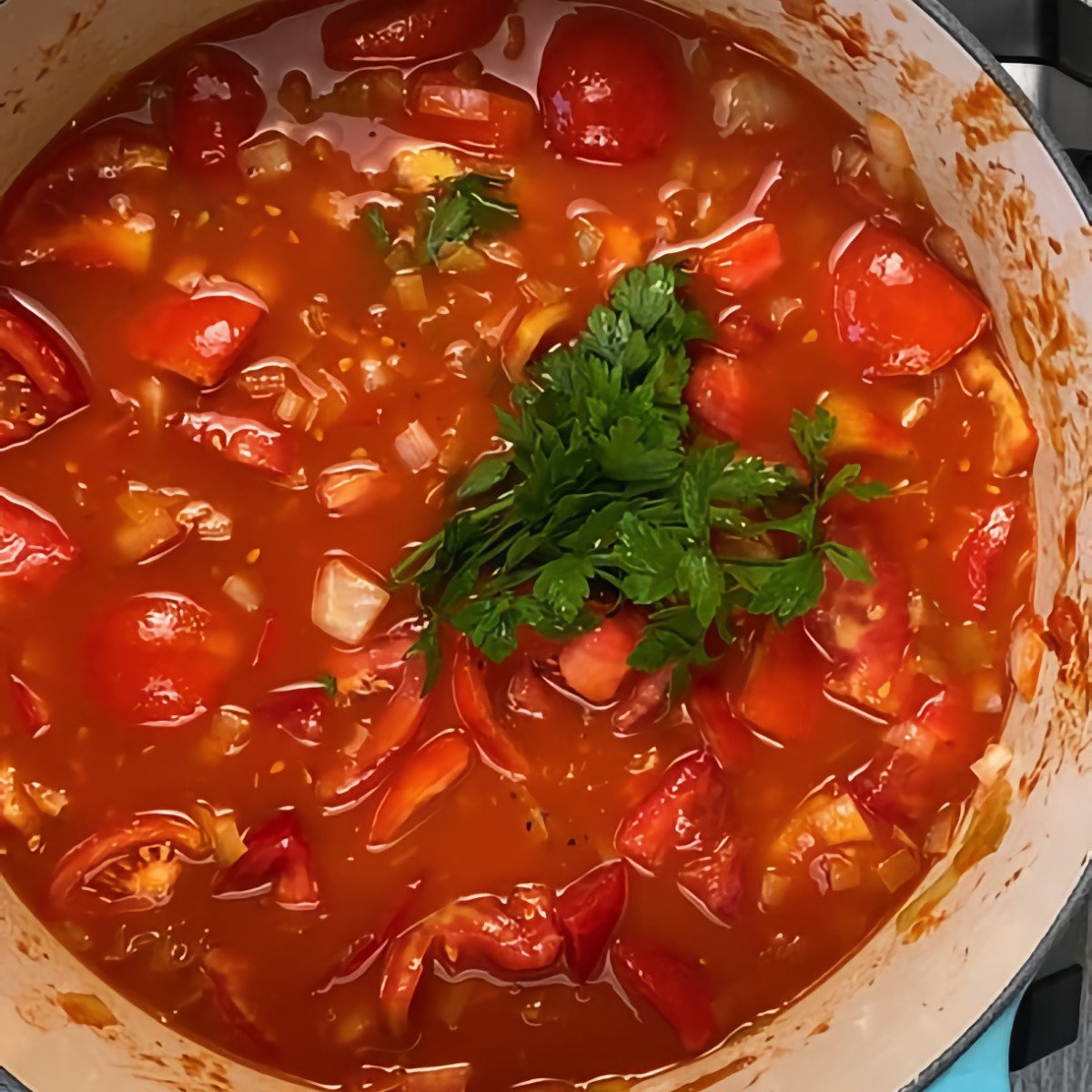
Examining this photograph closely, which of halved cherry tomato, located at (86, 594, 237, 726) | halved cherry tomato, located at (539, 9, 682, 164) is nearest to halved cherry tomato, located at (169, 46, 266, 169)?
halved cherry tomato, located at (539, 9, 682, 164)

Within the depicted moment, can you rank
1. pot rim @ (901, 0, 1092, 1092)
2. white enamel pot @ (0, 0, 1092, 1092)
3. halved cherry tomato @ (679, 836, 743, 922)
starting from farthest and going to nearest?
halved cherry tomato @ (679, 836, 743, 922) < white enamel pot @ (0, 0, 1092, 1092) < pot rim @ (901, 0, 1092, 1092)

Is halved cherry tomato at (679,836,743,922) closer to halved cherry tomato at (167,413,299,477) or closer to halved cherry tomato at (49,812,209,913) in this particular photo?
halved cherry tomato at (49,812,209,913)

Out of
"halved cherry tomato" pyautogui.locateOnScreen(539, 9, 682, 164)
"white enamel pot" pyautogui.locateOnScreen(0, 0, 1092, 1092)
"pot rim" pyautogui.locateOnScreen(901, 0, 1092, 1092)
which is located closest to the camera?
"pot rim" pyautogui.locateOnScreen(901, 0, 1092, 1092)

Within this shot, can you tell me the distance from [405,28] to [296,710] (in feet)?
3.67

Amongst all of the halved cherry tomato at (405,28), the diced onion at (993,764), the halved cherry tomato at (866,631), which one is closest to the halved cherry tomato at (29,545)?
the halved cherry tomato at (405,28)

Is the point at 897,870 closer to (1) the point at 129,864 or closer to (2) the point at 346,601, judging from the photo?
(2) the point at 346,601

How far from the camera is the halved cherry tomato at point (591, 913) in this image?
2004mm

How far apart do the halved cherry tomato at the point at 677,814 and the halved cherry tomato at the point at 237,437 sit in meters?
0.82

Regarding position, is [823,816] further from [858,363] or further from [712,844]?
[858,363]

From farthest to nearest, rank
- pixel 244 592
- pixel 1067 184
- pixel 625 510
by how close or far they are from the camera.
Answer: pixel 244 592 < pixel 625 510 < pixel 1067 184

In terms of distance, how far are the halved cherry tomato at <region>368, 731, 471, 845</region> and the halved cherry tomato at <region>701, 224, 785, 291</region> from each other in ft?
2.87

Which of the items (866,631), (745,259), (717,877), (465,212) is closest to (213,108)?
(465,212)

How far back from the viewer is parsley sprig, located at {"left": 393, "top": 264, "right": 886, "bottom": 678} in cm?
185

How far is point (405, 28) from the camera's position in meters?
1.93
